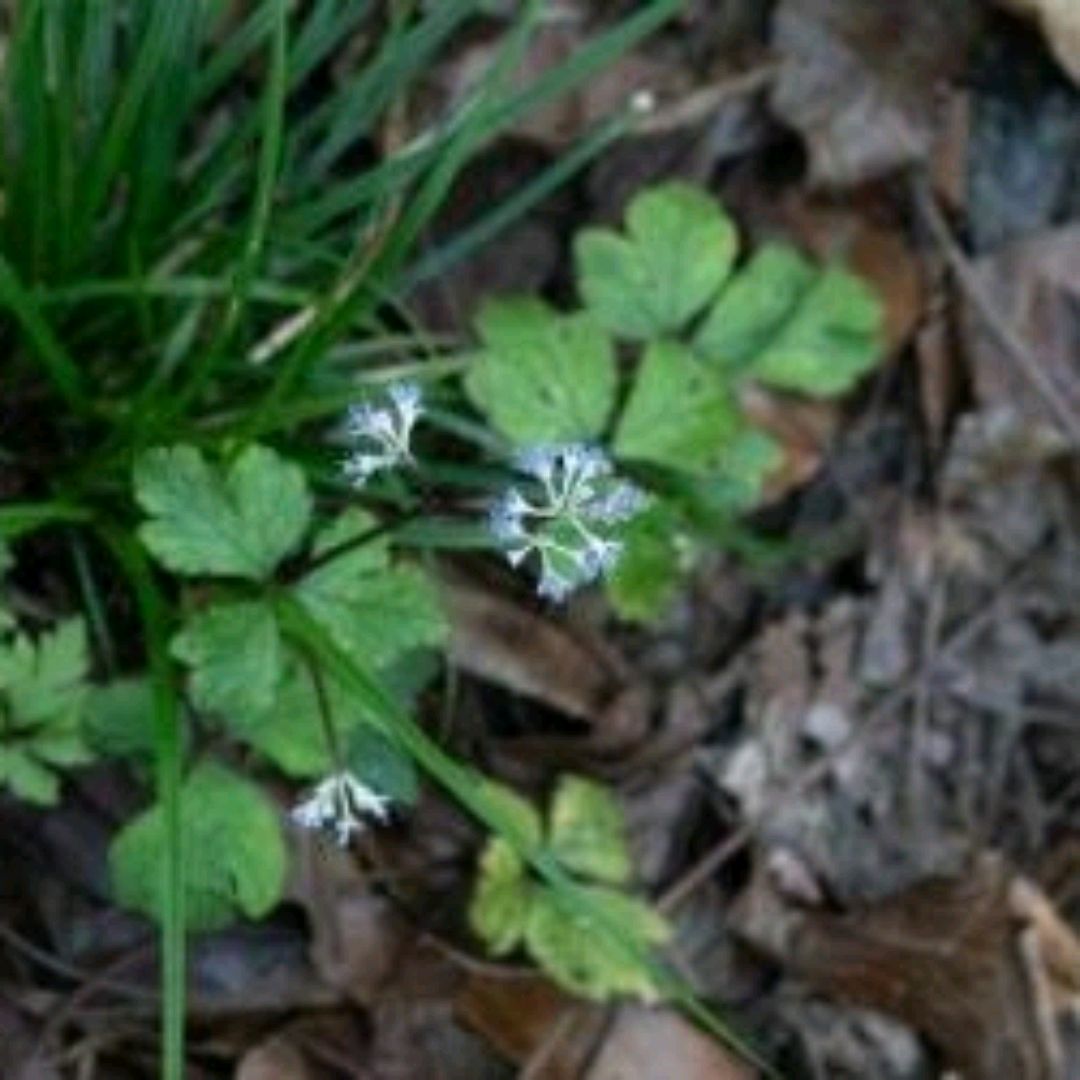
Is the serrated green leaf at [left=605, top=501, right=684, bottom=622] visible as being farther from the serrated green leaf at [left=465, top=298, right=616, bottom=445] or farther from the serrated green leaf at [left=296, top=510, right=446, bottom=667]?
the serrated green leaf at [left=296, top=510, right=446, bottom=667]

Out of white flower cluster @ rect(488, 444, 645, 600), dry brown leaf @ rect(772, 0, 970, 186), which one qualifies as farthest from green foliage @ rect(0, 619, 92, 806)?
dry brown leaf @ rect(772, 0, 970, 186)


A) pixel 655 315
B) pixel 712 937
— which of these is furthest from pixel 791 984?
pixel 655 315

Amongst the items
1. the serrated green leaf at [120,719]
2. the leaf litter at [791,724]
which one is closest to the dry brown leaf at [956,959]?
the leaf litter at [791,724]

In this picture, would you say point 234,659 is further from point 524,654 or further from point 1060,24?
point 1060,24

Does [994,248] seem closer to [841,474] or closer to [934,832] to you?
[841,474]

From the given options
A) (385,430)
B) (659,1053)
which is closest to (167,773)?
(385,430)

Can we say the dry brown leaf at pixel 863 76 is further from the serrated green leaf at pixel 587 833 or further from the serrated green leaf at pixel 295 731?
the serrated green leaf at pixel 295 731
